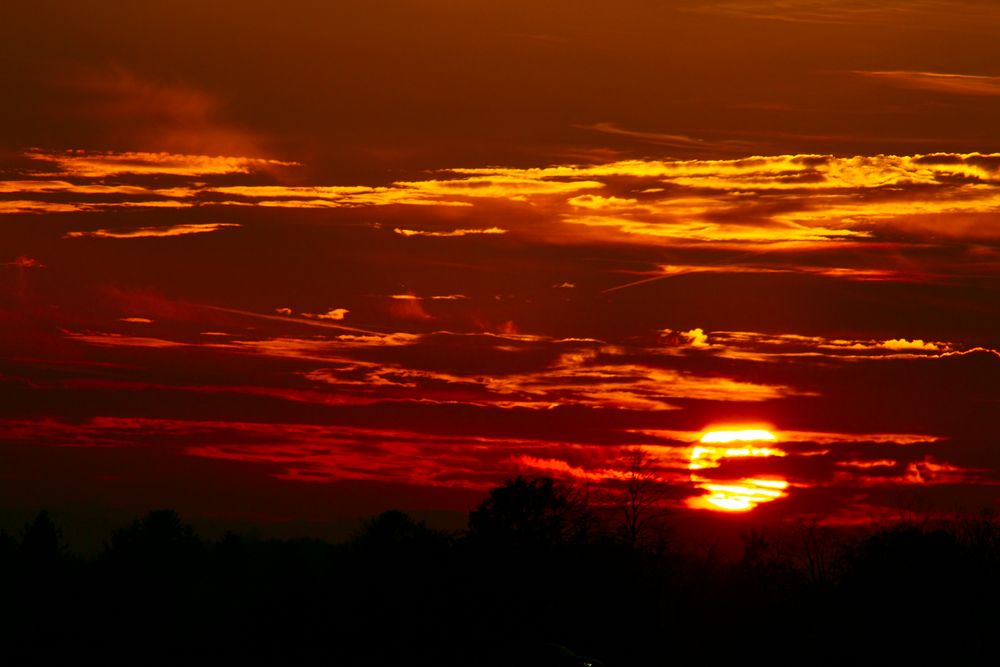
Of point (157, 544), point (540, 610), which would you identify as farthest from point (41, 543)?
point (540, 610)

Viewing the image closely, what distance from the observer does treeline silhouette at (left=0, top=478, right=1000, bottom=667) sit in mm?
64688

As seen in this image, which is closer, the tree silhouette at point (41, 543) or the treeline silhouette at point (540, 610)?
the treeline silhouette at point (540, 610)

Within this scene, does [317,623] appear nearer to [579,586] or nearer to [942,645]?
[579,586]

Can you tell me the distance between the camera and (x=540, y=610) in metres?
67.1

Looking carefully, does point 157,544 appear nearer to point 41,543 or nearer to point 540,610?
point 41,543

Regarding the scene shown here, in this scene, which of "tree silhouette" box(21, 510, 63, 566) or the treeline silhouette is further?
"tree silhouette" box(21, 510, 63, 566)

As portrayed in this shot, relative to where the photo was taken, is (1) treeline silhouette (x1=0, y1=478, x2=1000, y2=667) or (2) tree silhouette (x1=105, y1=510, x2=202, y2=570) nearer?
(1) treeline silhouette (x1=0, y1=478, x2=1000, y2=667)

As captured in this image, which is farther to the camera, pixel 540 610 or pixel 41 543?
pixel 41 543

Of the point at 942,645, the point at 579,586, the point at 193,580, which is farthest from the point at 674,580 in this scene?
the point at 193,580

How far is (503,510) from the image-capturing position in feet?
278

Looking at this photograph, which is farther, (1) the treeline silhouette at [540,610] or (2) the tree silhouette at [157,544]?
(2) the tree silhouette at [157,544]

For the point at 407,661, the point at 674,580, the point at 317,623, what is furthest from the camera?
the point at 674,580

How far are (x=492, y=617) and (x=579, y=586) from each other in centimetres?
1540

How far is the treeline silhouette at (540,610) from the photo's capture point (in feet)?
212
